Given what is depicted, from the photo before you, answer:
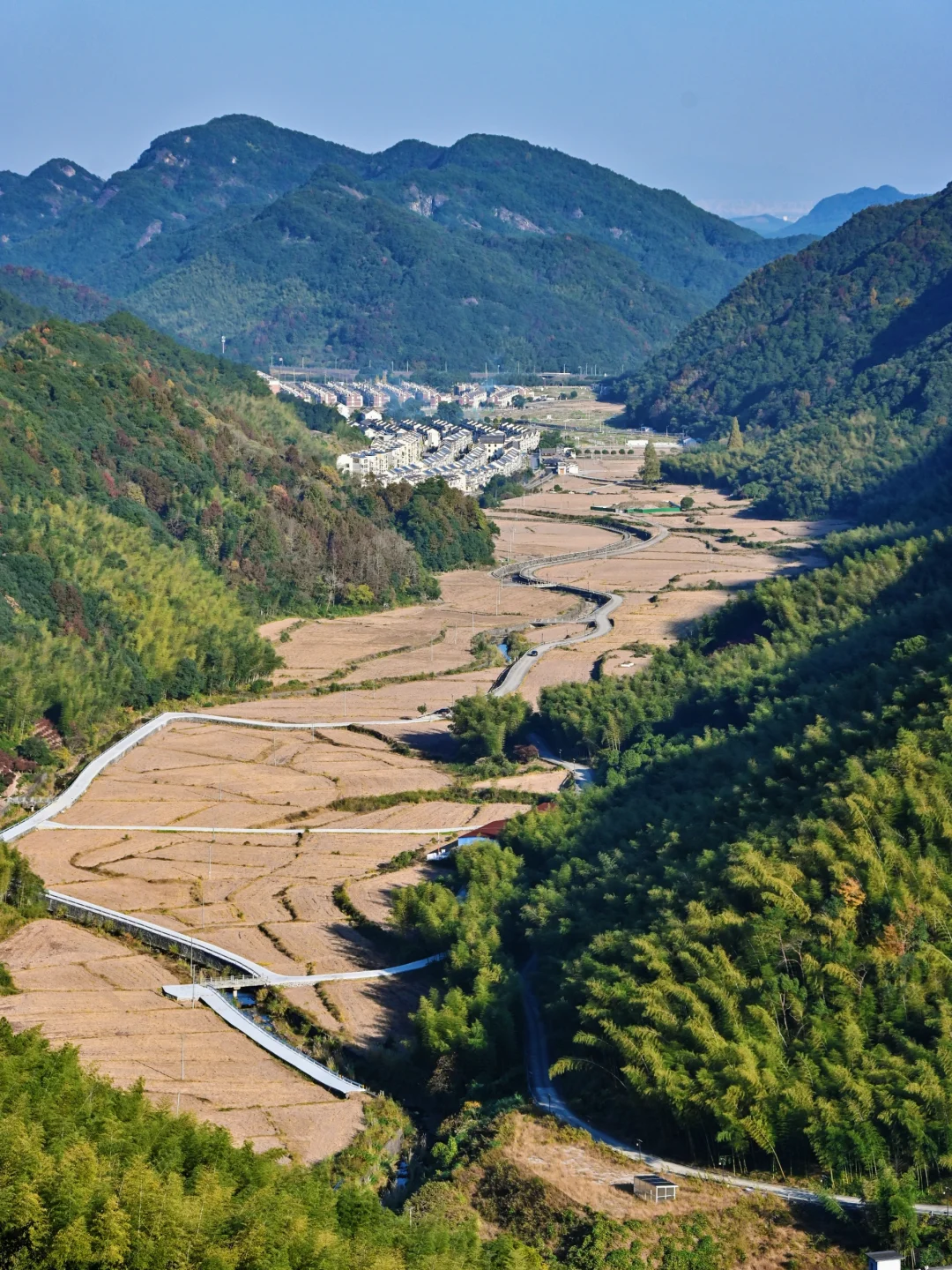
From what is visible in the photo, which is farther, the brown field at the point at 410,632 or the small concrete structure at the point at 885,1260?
the brown field at the point at 410,632

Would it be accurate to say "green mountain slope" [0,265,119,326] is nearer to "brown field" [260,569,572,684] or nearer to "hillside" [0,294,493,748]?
"hillside" [0,294,493,748]

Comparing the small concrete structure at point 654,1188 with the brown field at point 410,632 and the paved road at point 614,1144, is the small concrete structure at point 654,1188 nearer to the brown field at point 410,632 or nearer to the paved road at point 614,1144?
the paved road at point 614,1144

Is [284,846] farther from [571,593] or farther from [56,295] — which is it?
[56,295]

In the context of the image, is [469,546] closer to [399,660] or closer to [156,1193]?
[399,660]

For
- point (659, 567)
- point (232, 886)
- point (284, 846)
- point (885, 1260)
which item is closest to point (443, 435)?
point (659, 567)

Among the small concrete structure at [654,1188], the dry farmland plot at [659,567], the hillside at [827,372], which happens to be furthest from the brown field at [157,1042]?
the hillside at [827,372]

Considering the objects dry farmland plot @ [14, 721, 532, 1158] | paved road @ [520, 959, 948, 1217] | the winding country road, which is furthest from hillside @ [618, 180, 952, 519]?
paved road @ [520, 959, 948, 1217]

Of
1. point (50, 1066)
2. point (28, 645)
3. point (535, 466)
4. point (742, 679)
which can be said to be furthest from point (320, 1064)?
point (535, 466)
